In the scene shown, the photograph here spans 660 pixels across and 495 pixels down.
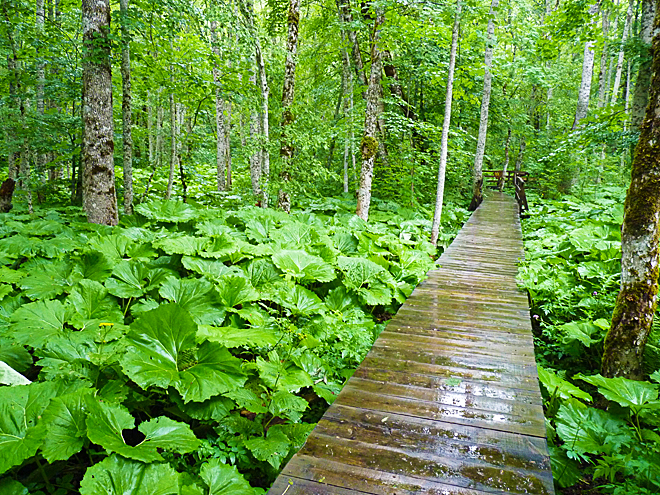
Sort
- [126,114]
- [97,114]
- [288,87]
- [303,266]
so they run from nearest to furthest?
[303,266] → [97,114] → [126,114] → [288,87]

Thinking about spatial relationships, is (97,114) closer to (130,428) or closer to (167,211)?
(167,211)

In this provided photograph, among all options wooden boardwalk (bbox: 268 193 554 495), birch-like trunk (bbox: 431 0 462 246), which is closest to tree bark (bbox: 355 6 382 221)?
birch-like trunk (bbox: 431 0 462 246)

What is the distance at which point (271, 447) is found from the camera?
8.49 ft

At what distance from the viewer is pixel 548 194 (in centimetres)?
1905

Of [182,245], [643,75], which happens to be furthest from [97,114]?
[643,75]

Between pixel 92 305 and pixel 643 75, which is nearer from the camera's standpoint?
pixel 92 305

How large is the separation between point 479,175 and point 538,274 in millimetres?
9240

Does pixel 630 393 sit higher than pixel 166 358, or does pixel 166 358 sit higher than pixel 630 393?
pixel 166 358

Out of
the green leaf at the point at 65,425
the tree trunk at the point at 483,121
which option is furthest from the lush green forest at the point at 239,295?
the tree trunk at the point at 483,121

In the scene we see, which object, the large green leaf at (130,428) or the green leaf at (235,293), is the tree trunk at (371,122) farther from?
the large green leaf at (130,428)

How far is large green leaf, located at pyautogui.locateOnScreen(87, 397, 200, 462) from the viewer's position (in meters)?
1.95

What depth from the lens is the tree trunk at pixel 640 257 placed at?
121 inches

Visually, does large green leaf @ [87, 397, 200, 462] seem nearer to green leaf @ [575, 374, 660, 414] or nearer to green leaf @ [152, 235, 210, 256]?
green leaf @ [152, 235, 210, 256]

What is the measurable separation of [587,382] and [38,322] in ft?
16.9
